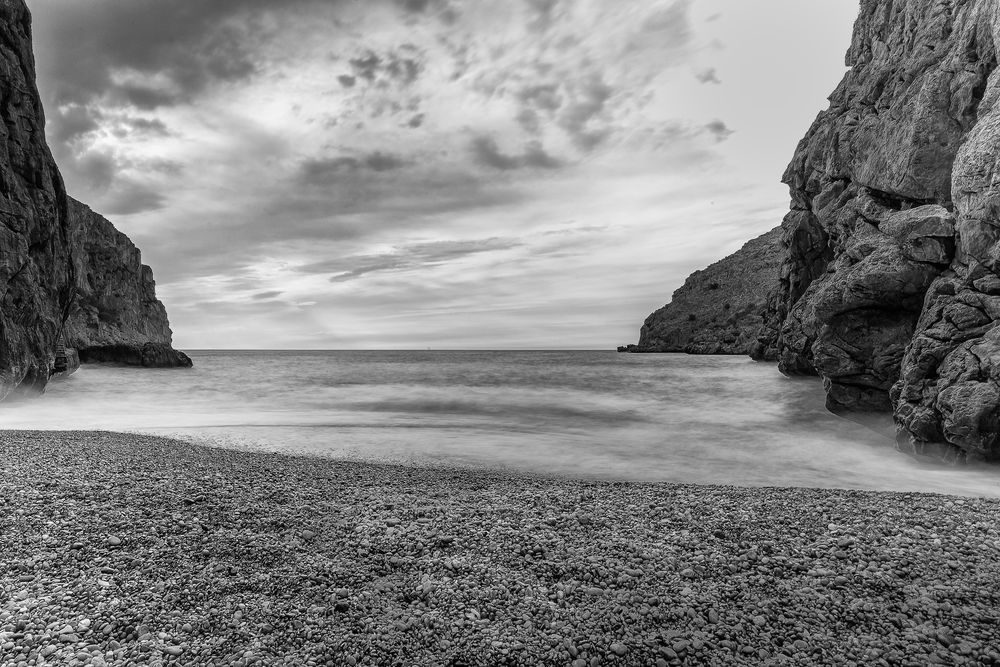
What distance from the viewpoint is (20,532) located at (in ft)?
18.5

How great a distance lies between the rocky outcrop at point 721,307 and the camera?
324ft

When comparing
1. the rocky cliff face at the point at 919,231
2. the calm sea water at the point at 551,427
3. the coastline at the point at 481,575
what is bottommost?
the calm sea water at the point at 551,427

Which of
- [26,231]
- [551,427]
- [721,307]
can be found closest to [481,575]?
[551,427]

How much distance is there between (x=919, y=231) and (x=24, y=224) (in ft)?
115

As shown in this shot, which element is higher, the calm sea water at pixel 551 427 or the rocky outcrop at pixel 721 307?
the rocky outcrop at pixel 721 307

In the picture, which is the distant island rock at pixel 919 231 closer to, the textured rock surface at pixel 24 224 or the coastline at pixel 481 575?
the coastline at pixel 481 575

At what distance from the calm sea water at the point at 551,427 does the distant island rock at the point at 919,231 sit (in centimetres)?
142

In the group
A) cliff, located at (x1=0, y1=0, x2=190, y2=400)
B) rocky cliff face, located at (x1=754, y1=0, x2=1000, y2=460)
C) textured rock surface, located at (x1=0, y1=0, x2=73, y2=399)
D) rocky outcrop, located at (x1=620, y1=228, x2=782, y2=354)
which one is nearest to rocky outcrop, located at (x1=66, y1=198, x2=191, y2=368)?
cliff, located at (x1=0, y1=0, x2=190, y2=400)

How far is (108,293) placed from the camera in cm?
7188

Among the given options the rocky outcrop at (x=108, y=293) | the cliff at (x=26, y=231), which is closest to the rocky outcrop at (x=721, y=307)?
the rocky outcrop at (x=108, y=293)

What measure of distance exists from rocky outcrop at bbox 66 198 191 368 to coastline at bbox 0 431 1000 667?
52.4m

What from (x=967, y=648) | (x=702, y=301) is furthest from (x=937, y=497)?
(x=702, y=301)

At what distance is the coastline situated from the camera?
404 centimetres

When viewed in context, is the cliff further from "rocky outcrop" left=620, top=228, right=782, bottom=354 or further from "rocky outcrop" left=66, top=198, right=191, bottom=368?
"rocky outcrop" left=620, top=228, right=782, bottom=354
